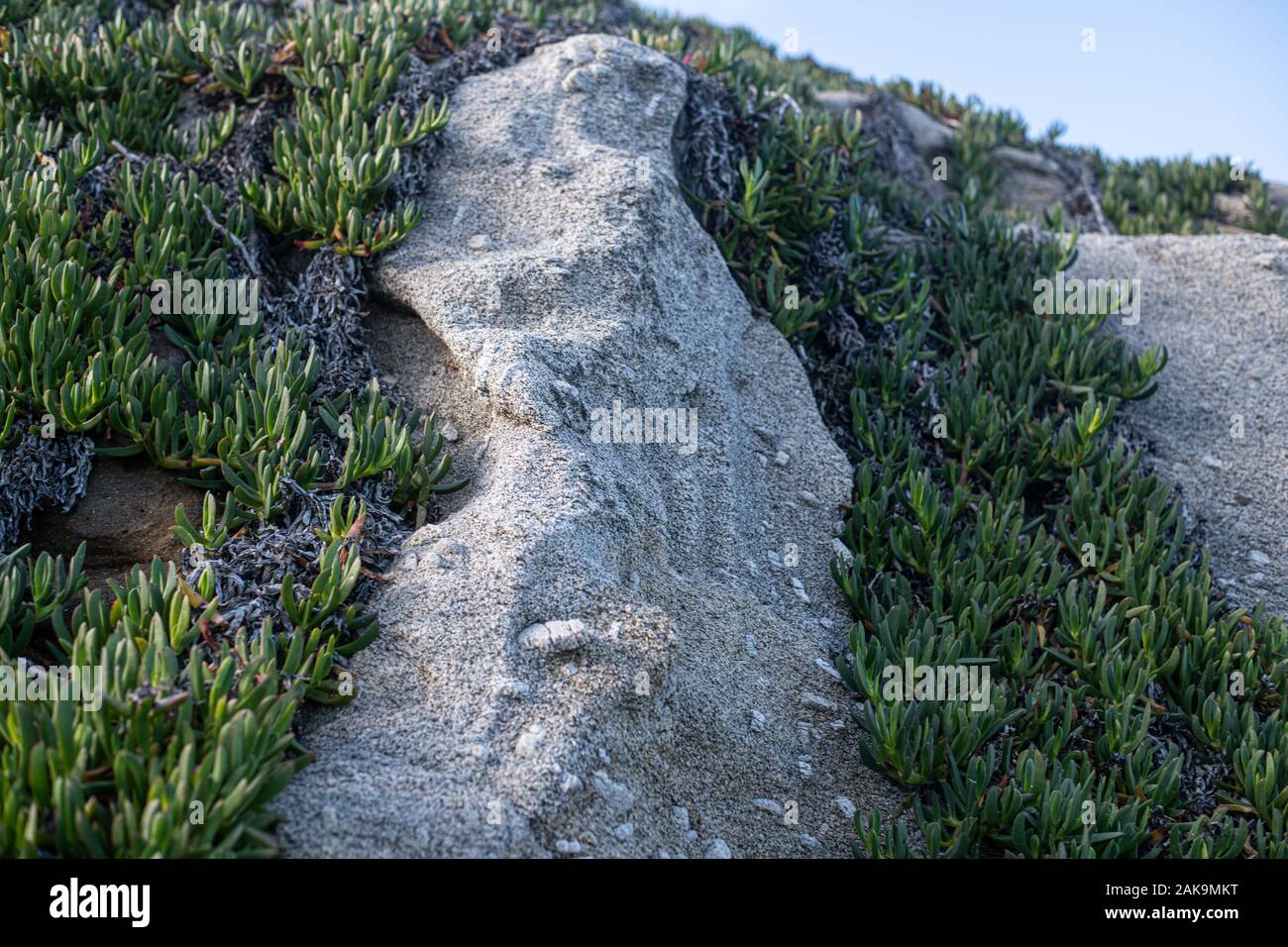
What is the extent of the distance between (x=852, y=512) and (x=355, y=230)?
3.22m

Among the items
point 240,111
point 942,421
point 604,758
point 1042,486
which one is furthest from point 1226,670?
point 240,111

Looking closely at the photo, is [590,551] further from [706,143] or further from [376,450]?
[706,143]

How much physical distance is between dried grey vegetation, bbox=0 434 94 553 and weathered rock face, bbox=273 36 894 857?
1592 mm

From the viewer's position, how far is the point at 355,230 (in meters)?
5.73
